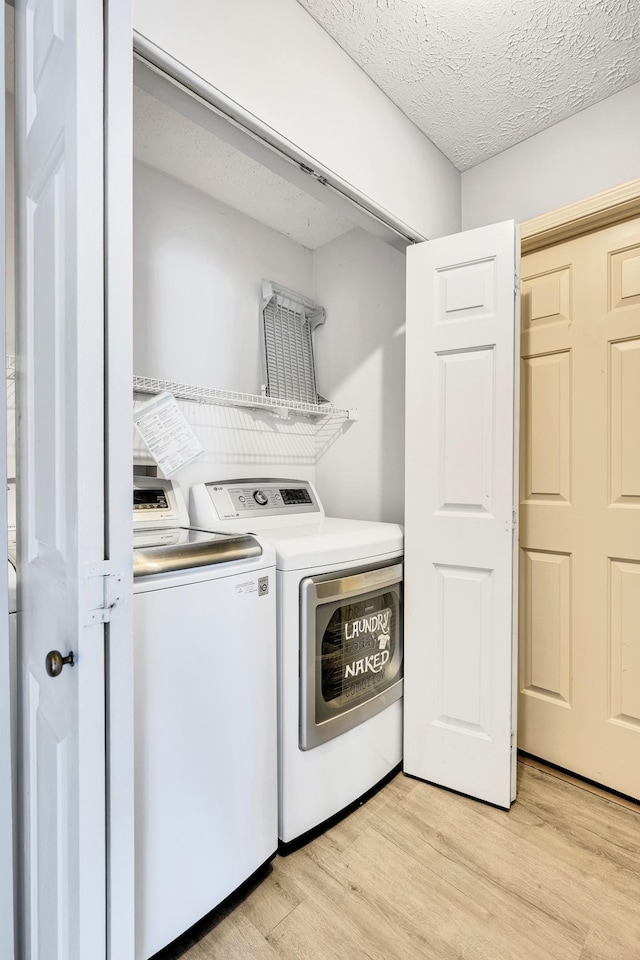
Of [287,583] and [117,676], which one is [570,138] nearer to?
[287,583]

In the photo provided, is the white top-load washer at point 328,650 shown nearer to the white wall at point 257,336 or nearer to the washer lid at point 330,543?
the washer lid at point 330,543

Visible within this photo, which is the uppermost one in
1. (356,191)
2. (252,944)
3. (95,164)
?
(356,191)

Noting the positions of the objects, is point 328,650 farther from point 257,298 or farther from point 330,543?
point 257,298

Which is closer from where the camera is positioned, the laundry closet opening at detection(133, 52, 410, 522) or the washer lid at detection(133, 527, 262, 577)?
the washer lid at detection(133, 527, 262, 577)

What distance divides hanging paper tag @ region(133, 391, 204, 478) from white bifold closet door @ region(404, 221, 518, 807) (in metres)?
0.89

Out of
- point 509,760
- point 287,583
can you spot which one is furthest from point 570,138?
point 509,760

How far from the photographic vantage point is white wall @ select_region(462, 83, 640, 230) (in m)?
1.77

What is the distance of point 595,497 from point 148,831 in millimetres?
1782

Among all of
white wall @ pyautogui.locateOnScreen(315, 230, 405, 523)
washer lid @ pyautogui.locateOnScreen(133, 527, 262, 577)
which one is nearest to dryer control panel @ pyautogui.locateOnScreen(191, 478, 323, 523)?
white wall @ pyautogui.locateOnScreen(315, 230, 405, 523)

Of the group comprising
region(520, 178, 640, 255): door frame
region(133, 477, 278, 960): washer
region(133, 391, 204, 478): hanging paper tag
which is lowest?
region(133, 477, 278, 960): washer

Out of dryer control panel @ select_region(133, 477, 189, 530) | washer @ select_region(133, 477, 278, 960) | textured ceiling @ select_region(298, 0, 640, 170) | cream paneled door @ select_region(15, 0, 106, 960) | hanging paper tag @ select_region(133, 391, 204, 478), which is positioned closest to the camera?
cream paneled door @ select_region(15, 0, 106, 960)

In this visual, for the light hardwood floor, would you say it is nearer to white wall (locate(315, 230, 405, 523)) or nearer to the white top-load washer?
the white top-load washer

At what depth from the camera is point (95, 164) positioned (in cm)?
73

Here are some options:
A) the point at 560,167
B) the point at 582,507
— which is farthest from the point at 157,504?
the point at 560,167
